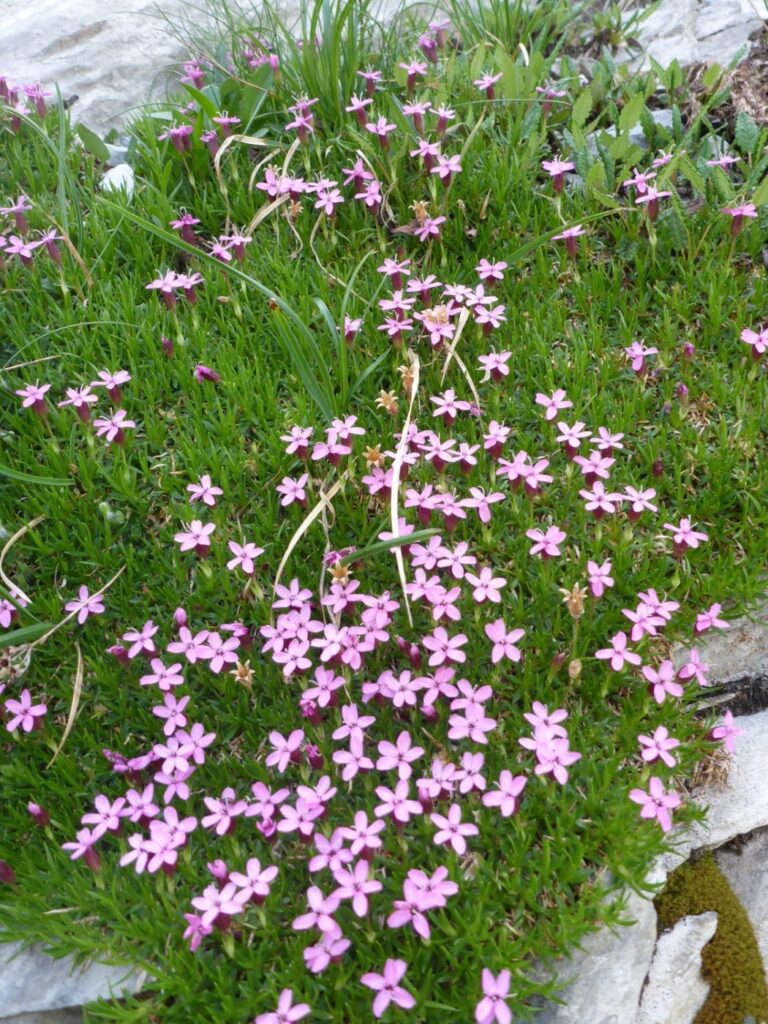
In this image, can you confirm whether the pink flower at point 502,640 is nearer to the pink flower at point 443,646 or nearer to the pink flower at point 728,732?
the pink flower at point 443,646

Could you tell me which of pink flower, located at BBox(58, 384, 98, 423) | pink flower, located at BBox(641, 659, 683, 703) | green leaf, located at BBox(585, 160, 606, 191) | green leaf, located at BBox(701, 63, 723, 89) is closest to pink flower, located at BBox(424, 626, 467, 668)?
pink flower, located at BBox(641, 659, 683, 703)

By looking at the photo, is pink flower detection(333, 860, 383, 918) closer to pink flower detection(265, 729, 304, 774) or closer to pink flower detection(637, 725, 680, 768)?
pink flower detection(265, 729, 304, 774)

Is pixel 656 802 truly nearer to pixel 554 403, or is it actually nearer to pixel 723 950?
pixel 723 950

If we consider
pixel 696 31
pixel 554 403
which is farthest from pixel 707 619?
pixel 696 31

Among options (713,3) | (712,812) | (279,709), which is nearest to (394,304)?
(279,709)

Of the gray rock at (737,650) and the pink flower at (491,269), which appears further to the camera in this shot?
the pink flower at (491,269)

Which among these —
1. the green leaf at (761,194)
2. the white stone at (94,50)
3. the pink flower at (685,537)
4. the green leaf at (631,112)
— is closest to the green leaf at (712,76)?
the green leaf at (631,112)

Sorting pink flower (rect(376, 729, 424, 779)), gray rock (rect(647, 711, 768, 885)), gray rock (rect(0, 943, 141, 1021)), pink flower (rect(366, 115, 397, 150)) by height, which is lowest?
gray rock (rect(647, 711, 768, 885))
